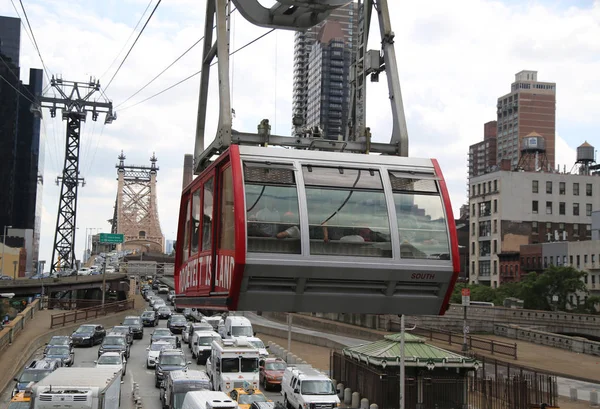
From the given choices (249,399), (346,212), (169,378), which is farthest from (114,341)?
(346,212)

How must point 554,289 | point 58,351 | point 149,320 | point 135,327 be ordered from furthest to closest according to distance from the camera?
1. point 554,289
2. point 149,320
3. point 135,327
4. point 58,351

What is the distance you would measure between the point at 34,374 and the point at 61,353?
31.1 feet

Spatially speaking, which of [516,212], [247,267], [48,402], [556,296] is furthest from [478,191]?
[247,267]

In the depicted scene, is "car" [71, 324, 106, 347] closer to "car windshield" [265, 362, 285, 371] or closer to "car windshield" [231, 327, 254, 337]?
"car windshield" [231, 327, 254, 337]

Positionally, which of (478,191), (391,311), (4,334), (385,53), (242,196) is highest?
(478,191)

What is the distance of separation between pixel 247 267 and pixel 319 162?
5.94 ft

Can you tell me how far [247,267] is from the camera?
10.1m

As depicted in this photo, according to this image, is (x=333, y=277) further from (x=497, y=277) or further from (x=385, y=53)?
(x=497, y=277)

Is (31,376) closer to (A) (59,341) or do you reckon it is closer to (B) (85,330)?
(A) (59,341)

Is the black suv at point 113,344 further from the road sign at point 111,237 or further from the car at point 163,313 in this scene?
the road sign at point 111,237

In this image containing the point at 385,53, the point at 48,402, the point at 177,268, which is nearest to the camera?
the point at 385,53

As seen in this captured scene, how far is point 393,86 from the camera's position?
39.3 ft

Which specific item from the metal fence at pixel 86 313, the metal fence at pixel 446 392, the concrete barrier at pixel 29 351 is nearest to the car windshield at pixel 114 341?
the concrete barrier at pixel 29 351

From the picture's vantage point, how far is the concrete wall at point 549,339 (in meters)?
54.4
